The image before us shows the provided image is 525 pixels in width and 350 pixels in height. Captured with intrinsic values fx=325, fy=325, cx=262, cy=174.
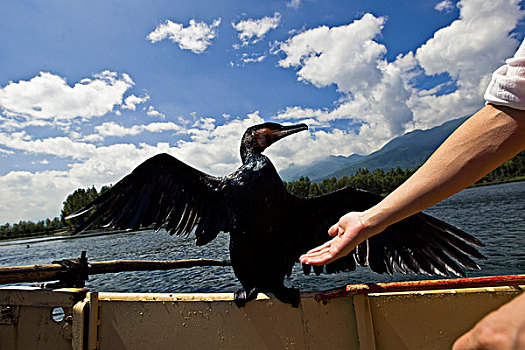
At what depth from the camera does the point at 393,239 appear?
3.13m

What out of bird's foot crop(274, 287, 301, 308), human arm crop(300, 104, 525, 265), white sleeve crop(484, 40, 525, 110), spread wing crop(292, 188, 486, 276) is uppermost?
white sleeve crop(484, 40, 525, 110)

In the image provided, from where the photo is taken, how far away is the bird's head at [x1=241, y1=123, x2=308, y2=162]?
317 centimetres

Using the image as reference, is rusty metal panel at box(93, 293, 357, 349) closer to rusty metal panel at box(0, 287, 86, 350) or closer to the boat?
the boat

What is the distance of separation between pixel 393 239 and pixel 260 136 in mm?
1624

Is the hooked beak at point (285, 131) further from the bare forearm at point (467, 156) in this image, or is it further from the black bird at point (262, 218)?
the bare forearm at point (467, 156)

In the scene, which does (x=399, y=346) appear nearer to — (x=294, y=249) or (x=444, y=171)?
(x=294, y=249)

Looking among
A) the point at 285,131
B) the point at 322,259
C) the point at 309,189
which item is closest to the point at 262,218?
the point at 285,131

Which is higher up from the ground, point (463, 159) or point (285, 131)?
point (285, 131)

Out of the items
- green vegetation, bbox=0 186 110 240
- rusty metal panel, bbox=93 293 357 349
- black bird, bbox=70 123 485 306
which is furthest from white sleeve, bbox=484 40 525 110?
green vegetation, bbox=0 186 110 240

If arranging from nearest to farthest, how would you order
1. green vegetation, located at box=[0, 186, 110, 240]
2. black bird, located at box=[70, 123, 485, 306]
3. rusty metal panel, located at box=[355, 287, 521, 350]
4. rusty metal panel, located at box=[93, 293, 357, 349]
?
rusty metal panel, located at box=[355, 287, 521, 350], rusty metal panel, located at box=[93, 293, 357, 349], black bird, located at box=[70, 123, 485, 306], green vegetation, located at box=[0, 186, 110, 240]

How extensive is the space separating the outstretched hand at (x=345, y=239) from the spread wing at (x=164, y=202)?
1.66 metres

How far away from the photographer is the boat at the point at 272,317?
219cm

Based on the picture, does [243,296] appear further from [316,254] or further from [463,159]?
[463,159]

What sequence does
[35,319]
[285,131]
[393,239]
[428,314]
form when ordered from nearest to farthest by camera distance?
[428,314] < [35,319] < [393,239] < [285,131]
